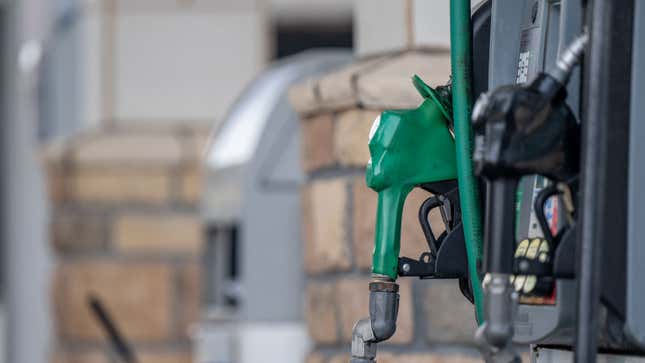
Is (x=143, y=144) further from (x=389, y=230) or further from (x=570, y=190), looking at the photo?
(x=570, y=190)

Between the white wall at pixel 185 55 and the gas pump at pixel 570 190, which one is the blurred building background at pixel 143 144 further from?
the gas pump at pixel 570 190

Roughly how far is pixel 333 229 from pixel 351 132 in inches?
8.3

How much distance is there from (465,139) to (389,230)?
0.14 meters

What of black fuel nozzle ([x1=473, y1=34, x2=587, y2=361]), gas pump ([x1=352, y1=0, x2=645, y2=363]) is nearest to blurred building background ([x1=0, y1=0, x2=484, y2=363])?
gas pump ([x1=352, y1=0, x2=645, y2=363])

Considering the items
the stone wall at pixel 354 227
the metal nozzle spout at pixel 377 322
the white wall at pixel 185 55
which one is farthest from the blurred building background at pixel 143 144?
the metal nozzle spout at pixel 377 322

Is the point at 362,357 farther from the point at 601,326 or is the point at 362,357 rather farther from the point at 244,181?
the point at 244,181

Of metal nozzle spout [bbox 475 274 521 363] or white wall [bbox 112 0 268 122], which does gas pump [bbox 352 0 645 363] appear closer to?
metal nozzle spout [bbox 475 274 521 363]

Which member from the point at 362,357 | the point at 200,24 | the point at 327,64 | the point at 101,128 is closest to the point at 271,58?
the point at 200,24

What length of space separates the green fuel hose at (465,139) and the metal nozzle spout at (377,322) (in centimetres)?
10

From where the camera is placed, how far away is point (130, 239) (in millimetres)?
5805

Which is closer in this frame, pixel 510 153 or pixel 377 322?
pixel 510 153

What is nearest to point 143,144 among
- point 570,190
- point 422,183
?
point 422,183

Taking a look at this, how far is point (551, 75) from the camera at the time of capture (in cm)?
160

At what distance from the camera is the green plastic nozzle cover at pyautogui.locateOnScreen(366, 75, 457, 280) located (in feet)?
5.98
